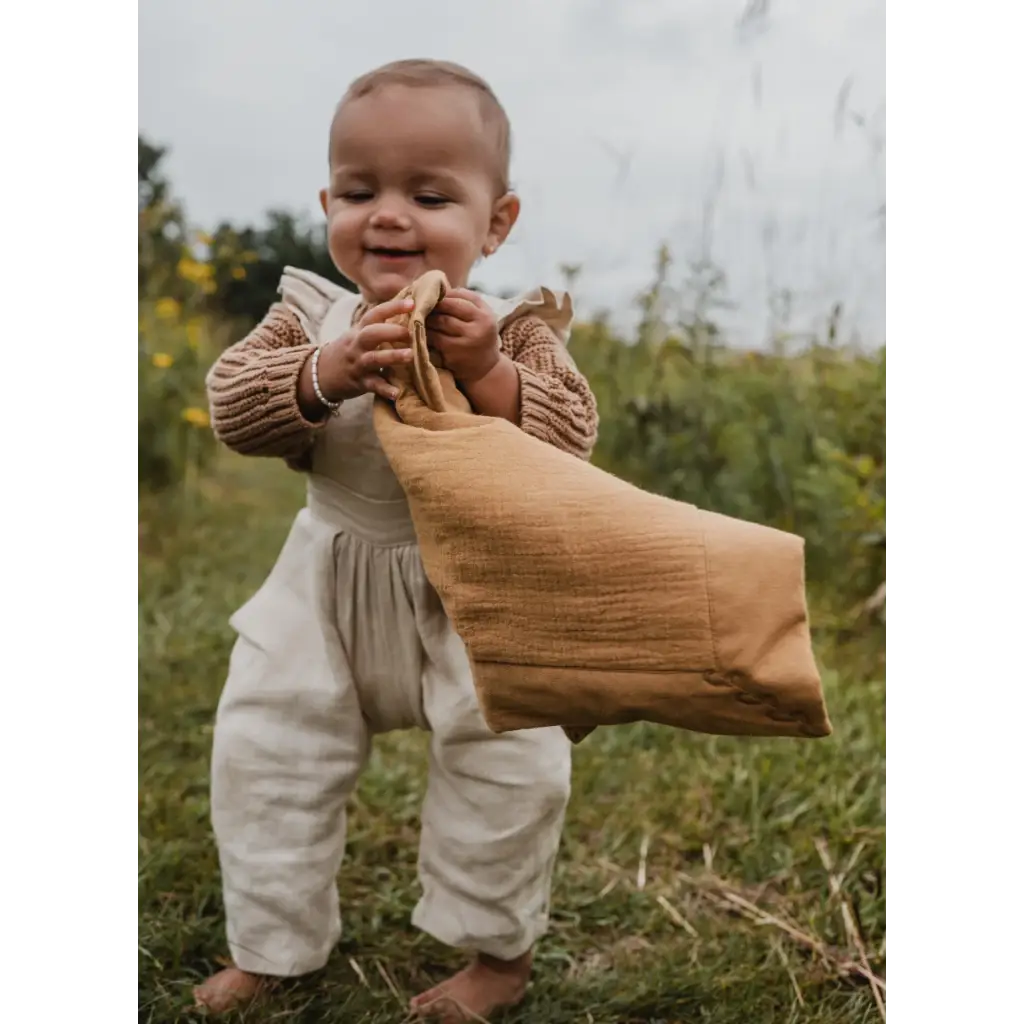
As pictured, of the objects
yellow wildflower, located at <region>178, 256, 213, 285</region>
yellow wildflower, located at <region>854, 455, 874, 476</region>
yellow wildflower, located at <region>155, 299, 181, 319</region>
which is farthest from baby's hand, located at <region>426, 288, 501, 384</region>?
yellow wildflower, located at <region>155, 299, 181, 319</region>

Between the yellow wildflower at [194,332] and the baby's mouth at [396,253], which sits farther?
the yellow wildflower at [194,332]

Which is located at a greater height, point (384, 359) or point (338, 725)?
point (384, 359)

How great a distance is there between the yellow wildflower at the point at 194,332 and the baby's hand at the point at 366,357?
6.65 ft

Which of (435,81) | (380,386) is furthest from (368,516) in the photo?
(435,81)

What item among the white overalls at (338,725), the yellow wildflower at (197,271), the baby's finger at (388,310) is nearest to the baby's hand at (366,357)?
the baby's finger at (388,310)

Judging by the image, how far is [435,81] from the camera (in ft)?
3.77

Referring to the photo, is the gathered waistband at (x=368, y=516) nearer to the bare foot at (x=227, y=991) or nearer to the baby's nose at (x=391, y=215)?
the baby's nose at (x=391, y=215)

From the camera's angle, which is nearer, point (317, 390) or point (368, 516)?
point (317, 390)

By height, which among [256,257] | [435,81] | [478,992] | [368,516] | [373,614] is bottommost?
[478,992]

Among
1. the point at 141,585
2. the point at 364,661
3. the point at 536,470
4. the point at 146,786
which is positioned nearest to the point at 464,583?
the point at 536,470

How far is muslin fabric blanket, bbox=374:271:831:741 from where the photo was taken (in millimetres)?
928

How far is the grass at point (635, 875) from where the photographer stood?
4.69 ft

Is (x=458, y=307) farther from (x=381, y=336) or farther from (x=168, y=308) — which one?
(x=168, y=308)

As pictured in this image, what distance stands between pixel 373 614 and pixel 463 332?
0.36m
